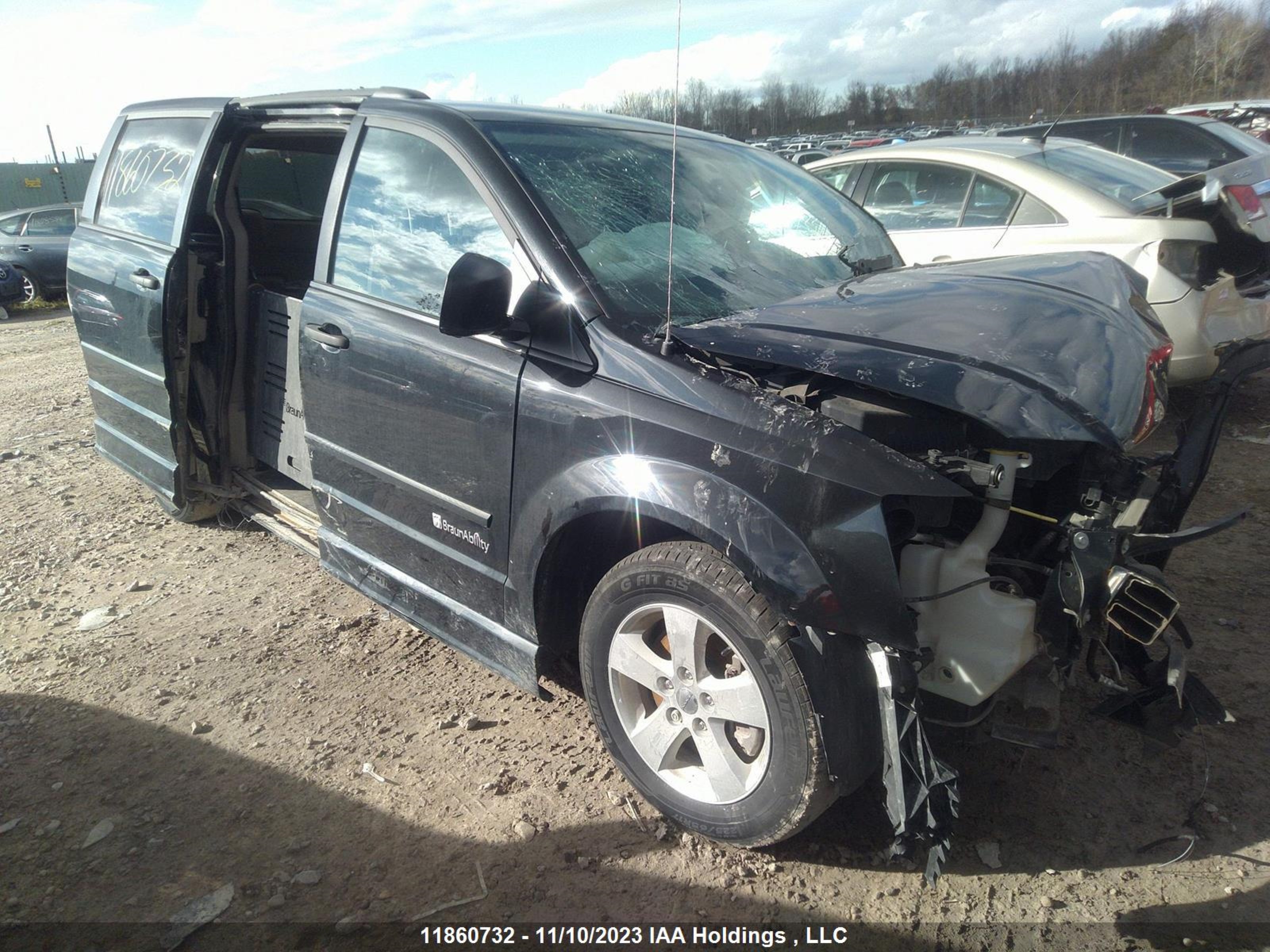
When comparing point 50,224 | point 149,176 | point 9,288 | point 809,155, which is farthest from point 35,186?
point 149,176

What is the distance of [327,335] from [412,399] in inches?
20.6

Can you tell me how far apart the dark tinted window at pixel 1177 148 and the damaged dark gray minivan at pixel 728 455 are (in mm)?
6323

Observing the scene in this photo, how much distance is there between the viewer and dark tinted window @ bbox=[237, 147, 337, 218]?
16.2 ft

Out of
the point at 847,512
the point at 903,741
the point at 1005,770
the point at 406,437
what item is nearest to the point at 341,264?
the point at 406,437

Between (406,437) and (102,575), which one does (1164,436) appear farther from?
(102,575)

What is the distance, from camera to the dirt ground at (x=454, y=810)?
2.14 m

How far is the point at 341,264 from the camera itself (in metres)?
3.09

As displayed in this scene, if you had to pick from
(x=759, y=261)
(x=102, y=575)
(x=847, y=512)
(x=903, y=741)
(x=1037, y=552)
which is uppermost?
(x=759, y=261)

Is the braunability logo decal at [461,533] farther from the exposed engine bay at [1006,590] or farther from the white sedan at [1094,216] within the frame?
the white sedan at [1094,216]

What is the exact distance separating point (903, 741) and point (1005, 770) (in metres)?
0.84

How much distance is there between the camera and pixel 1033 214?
5273 millimetres

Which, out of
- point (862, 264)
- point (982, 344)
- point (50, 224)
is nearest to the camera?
point (982, 344)

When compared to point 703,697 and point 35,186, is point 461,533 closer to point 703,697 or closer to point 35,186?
point 703,697

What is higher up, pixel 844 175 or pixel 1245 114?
pixel 1245 114
